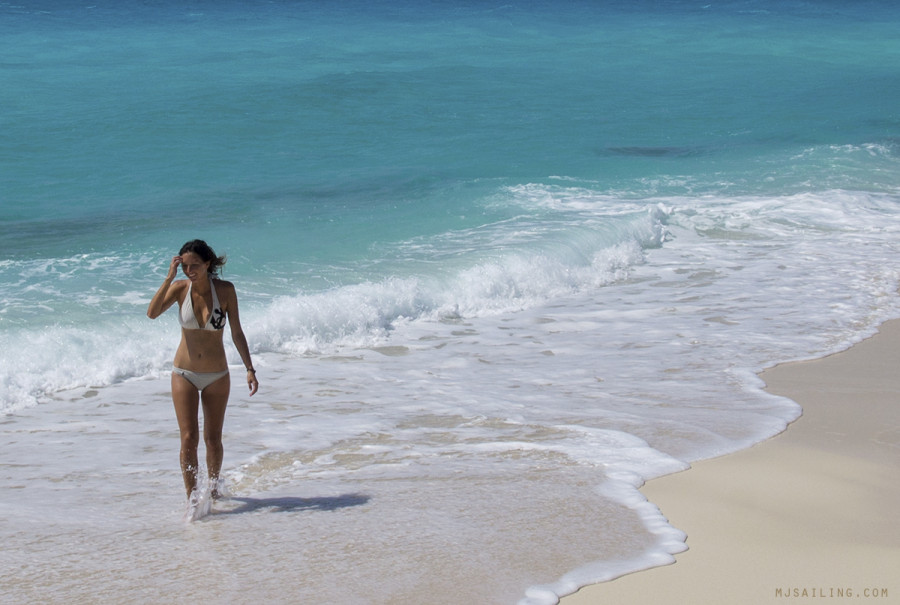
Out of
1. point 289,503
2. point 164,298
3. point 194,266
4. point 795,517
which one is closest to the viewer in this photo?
point 795,517

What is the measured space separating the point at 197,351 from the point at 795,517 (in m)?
3.20

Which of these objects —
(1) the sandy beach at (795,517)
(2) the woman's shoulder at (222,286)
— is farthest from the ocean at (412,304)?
(2) the woman's shoulder at (222,286)

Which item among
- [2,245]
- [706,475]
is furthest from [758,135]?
[706,475]

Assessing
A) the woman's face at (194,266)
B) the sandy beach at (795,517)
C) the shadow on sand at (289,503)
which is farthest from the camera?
the shadow on sand at (289,503)

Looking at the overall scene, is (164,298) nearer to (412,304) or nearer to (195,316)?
(195,316)

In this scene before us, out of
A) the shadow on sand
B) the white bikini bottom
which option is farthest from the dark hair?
the shadow on sand

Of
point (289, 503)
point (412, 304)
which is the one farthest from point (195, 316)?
point (412, 304)

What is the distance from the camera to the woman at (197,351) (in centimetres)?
523

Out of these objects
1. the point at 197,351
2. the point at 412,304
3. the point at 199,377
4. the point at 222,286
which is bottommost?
the point at 412,304

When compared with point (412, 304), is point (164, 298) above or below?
above

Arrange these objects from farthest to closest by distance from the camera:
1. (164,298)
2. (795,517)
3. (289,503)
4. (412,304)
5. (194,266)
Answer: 1. (412,304)
2. (289,503)
3. (164,298)
4. (194,266)
5. (795,517)

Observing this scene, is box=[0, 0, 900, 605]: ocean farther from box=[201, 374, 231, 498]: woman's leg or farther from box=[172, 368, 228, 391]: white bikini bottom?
box=[172, 368, 228, 391]: white bikini bottom

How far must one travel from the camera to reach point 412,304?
1084 centimetres

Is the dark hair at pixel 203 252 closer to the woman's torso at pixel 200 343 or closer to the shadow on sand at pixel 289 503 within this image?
the woman's torso at pixel 200 343
